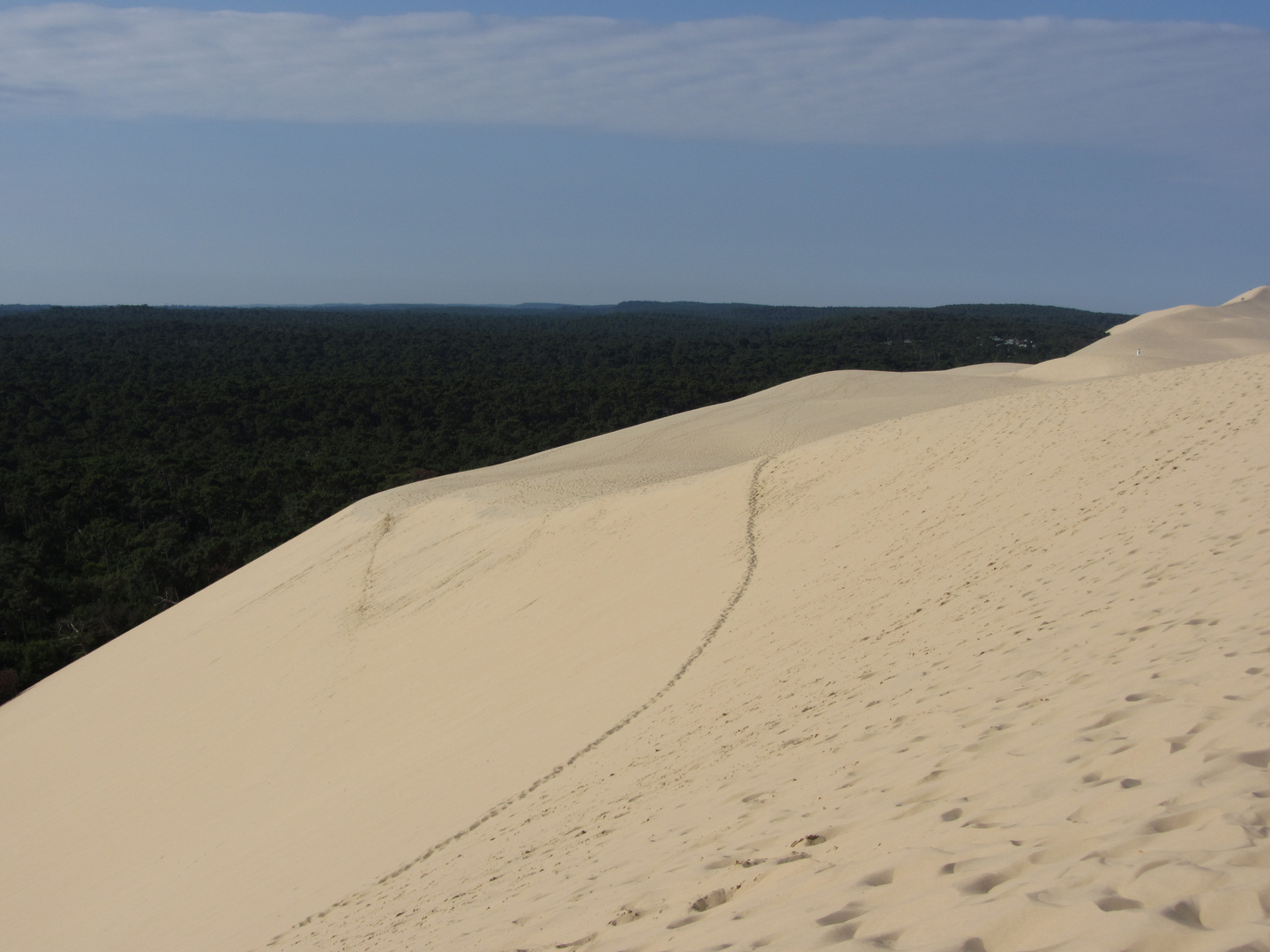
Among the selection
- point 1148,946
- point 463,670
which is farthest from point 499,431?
point 1148,946

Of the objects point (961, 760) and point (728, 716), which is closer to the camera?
point (961, 760)

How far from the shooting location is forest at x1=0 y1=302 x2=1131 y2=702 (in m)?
30.0

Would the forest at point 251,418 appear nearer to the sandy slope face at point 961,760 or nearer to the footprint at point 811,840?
the sandy slope face at point 961,760

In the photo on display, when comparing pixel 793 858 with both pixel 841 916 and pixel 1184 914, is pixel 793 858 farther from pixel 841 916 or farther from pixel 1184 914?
pixel 1184 914

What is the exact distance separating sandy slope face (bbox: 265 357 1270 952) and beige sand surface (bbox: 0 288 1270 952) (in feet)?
0.08

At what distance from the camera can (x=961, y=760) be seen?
449 cm

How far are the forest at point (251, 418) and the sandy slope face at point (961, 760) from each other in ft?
66.1

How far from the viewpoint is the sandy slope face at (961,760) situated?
3.03m

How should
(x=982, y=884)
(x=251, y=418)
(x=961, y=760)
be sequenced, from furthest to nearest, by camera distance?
(x=251, y=418)
(x=961, y=760)
(x=982, y=884)

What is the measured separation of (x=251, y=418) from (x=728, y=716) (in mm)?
51763

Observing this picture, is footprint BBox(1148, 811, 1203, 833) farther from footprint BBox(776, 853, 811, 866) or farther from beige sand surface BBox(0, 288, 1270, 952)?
footprint BBox(776, 853, 811, 866)

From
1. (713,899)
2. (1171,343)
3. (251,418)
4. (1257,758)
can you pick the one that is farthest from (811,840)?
(251,418)

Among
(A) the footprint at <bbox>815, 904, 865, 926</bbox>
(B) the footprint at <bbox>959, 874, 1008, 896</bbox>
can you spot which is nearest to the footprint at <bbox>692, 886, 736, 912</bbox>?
(A) the footprint at <bbox>815, 904, 865, 926</bbox>

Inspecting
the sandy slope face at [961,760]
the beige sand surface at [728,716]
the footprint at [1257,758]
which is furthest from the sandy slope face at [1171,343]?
the footprint at [1257,758]
